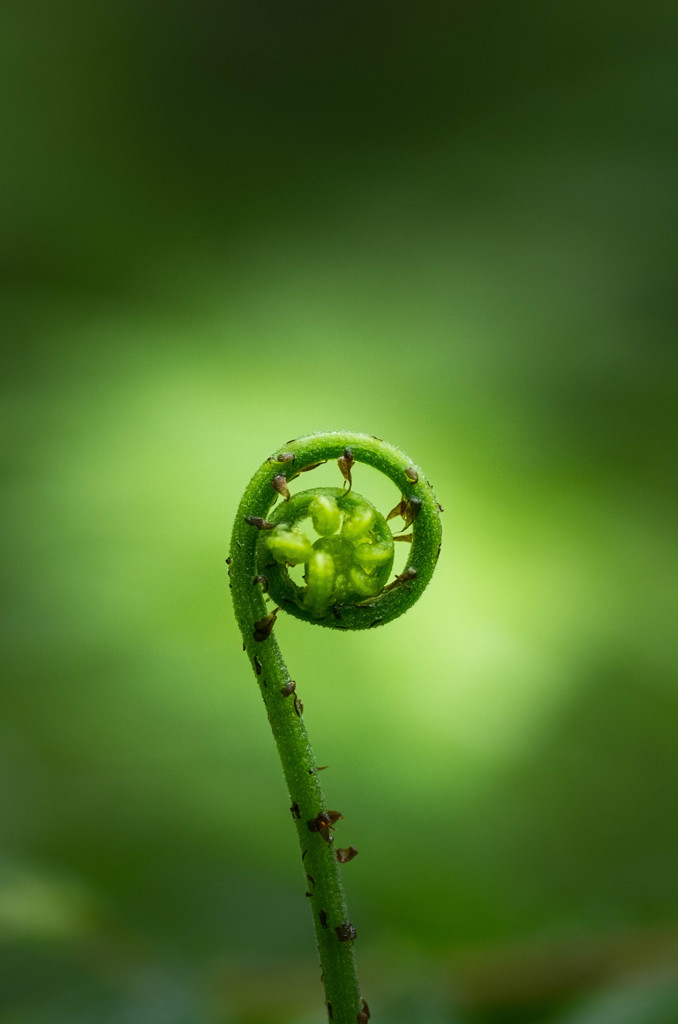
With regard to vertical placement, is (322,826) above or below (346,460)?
below

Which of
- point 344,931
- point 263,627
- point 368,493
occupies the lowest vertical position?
point 344,931

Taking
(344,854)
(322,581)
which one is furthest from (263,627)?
(344,854)

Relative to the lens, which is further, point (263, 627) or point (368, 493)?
point (368, 493)

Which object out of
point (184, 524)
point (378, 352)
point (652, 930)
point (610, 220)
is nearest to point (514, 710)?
point (652, 930)

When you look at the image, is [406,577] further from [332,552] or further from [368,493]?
[368,493]

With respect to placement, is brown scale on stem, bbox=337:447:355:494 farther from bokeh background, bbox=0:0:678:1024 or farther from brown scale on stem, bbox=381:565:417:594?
bokeh background, bbox=0:0:678:1024

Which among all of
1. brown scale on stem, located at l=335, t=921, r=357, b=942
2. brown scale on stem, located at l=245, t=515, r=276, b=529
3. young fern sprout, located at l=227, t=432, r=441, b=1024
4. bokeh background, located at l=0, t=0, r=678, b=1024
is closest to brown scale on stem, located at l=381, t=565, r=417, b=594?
young fern sprout, located at l=227, t=432, r=441, b=1024
